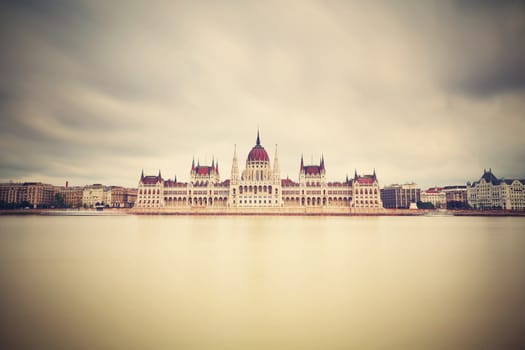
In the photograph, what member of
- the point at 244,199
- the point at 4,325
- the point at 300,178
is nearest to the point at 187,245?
the point at 4,325

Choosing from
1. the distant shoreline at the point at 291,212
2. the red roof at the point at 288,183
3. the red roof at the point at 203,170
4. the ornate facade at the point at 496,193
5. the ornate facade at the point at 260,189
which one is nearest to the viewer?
the distant shoreline at the point at 291,212

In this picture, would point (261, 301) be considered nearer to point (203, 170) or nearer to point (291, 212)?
point (291, 212)

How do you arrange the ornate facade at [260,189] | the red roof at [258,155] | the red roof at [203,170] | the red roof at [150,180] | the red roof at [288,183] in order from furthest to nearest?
the red roof at [203,170], the red roof at [150,180], the red roof at [258,155], the red roof at [288,183], the ornate facade at [260,189]

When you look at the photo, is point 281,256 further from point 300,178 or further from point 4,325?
point 300,178

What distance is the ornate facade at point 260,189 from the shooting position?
91375mm

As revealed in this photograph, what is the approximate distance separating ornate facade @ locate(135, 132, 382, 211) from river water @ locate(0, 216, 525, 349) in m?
75.0

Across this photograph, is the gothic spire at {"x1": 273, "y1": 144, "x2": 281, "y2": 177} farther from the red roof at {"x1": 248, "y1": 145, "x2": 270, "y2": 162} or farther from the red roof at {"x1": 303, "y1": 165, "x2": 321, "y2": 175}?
the red roof at {"x1": 303, "y1": 165, "x2": 321, "y2": 175}

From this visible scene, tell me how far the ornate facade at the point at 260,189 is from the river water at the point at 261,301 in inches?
2953

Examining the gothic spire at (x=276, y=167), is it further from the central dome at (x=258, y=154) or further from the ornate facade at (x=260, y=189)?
the central dome at (x=258, y=154)

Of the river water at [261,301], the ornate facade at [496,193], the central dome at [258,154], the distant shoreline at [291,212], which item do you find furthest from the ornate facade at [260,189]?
the river water at [261,301]

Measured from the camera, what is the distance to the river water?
665 cm

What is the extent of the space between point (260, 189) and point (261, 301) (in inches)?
3260

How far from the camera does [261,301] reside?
355 inches

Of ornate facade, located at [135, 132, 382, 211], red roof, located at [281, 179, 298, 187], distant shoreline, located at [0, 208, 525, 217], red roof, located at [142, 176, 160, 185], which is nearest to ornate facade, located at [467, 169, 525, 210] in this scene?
distant shoreline, located at [0, 208, 525, 217]
